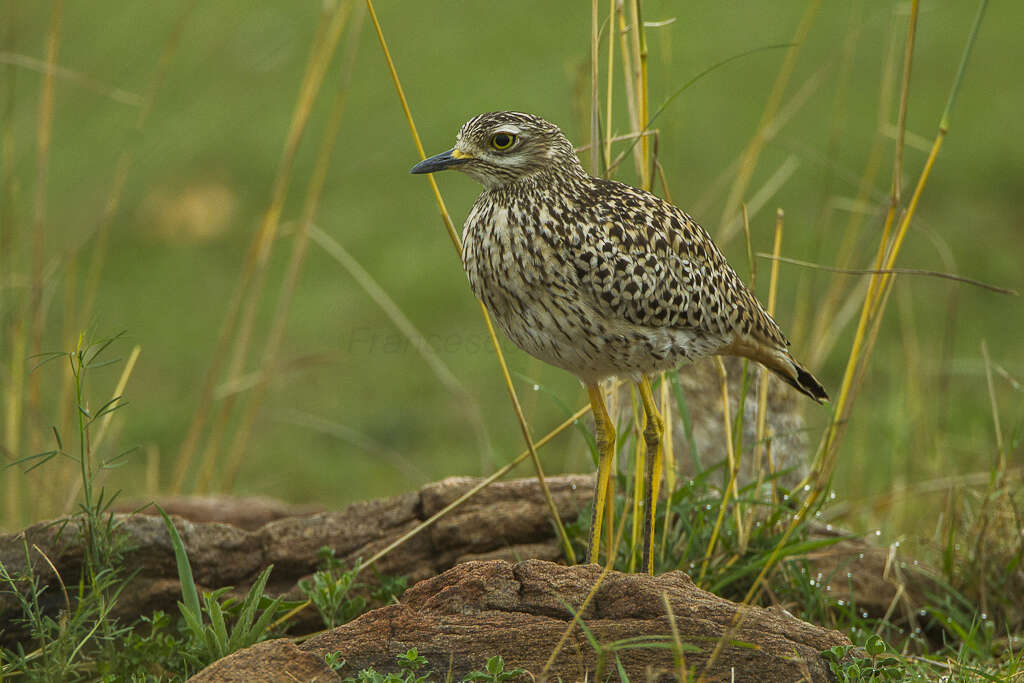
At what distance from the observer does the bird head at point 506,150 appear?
11.5 ft

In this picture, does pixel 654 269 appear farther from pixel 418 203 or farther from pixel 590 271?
pixel 418 203

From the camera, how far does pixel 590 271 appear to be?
3352 millimetres

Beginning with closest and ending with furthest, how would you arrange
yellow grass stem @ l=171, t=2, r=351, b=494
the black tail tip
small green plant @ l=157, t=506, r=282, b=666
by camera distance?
small green plant @ l=157, t=506, r=282, b=666 → the black tail tip → yellow grass stem @ l=171, t=2, r=351, b=494

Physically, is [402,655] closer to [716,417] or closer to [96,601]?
[96,601]

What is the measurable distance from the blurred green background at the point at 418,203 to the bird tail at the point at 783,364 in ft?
4.67

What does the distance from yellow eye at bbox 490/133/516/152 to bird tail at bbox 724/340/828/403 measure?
36.8 inches

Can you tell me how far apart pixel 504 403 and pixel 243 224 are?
2.58 meters

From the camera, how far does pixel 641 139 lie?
4.04 m

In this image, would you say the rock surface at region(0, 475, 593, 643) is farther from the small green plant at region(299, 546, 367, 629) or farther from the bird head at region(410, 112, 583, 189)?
the bird head at region(410, 112, 583, 189)

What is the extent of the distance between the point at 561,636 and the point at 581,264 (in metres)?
1.03

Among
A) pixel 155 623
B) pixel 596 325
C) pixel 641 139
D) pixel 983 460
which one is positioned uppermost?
pixel 641 139

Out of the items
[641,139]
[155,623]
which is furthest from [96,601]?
[641,139]

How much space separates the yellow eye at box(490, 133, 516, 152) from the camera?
11.5 ft

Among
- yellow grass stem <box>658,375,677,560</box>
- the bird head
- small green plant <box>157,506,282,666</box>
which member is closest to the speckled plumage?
the bird head
